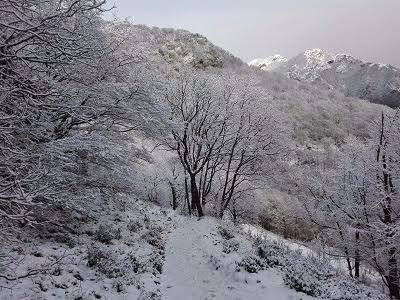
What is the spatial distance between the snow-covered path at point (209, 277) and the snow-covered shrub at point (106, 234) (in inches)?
75.4

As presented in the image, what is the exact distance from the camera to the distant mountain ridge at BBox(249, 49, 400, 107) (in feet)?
230

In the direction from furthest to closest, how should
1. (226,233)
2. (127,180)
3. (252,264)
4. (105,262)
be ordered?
(226,233)
(252,264)
(127,180)
(105,262)

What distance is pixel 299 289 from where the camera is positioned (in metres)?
11.2

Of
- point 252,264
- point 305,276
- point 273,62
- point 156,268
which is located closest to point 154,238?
point 156,268

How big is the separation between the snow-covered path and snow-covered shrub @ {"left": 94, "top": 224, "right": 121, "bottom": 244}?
192 cm

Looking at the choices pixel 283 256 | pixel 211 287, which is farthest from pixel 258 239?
pixel 211 287

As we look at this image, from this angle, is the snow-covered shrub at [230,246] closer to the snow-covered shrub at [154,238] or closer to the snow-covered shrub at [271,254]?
the snow-covered shrub at [271,254]

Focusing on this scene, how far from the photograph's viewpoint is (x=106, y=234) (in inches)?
512

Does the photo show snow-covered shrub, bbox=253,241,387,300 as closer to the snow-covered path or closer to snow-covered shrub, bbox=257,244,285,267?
snow-covered shrub, bbox=257,244,285,267

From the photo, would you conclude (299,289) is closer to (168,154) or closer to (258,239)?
(258,239)

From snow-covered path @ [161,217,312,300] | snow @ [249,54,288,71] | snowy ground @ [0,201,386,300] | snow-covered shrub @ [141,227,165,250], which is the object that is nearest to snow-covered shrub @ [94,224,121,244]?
snowy ground @ [0,201,386,300]

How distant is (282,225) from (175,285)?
19.0 metres

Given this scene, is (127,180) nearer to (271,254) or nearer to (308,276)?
(271,254)

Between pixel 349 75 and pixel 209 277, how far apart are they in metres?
75.2
